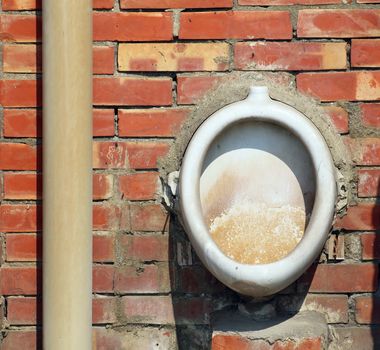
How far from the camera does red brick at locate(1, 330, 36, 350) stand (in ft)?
8.27

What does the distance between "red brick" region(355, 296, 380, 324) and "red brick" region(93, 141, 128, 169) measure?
29.6 inches

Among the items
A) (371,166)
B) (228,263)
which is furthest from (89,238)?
(371,166)

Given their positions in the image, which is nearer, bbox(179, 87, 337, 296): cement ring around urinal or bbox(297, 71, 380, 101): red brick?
bbox(179, 87, 337, 296): cement ring around urinal

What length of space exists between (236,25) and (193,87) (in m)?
0.21

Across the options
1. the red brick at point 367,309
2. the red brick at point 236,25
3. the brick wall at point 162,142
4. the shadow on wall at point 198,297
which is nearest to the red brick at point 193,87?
the brick wall at point 162,142

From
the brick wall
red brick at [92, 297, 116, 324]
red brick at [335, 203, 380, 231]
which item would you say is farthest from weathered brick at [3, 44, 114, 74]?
red brick at [335, 203, 380, 231]

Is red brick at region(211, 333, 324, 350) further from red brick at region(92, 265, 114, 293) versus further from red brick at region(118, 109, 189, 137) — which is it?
red brick at region(118, 109, 189, 137)

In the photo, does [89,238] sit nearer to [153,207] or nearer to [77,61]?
[153,207]

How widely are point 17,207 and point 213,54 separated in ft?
2.27

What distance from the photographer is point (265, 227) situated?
2.39 meters

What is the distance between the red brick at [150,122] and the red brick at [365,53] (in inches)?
19.0

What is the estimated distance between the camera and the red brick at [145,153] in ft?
8.17

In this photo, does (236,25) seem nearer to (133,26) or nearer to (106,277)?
(133,26)

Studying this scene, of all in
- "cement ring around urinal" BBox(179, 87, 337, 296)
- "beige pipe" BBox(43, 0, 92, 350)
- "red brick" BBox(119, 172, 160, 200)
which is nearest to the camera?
"cement ring around urinal" BBox(179, 87, 337, 296)
